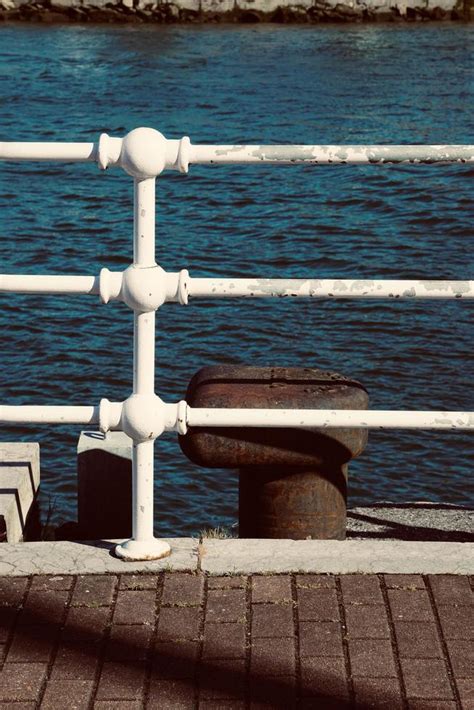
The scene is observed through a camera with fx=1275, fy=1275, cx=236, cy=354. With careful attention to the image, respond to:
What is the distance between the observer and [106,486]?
5098 mm

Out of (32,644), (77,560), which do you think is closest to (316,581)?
(77,560)

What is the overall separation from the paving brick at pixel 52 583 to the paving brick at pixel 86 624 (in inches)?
5.3

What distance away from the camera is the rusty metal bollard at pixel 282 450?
4219 millimetres

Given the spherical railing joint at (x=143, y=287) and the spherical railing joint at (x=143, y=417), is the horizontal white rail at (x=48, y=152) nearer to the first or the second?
the spherical railing joint at (x=143, y=287)

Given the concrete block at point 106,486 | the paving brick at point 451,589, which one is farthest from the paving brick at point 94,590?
the concrete block at point 106,486

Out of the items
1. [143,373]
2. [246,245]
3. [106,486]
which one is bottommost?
[246,245]

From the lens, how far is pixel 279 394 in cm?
430

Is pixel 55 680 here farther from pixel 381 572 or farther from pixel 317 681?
pixel 381 572

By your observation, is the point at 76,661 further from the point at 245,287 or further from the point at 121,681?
Answer: the point at 245,287

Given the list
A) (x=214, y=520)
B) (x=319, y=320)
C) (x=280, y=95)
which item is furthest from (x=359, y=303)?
(x=280, y=95)

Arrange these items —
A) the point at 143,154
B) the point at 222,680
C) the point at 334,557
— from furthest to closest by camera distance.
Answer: the point at 334,557, the point at 143,154, the point at 222,680

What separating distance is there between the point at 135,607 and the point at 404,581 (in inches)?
31.7

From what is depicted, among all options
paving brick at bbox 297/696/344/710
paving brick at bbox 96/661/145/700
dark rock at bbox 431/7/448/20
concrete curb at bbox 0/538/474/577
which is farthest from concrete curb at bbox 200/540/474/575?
dark rock at bbox 431/7/448/20

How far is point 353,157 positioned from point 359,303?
991cm
